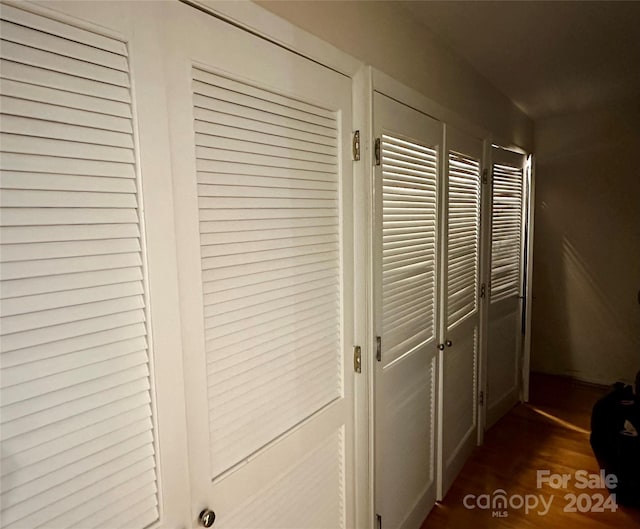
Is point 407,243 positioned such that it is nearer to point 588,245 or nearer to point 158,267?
point 158,267

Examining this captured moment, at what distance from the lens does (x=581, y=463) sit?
2.29 meters

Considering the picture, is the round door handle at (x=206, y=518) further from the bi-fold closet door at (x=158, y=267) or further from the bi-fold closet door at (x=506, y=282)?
the bi-fold closet door at (x=506, y=282)

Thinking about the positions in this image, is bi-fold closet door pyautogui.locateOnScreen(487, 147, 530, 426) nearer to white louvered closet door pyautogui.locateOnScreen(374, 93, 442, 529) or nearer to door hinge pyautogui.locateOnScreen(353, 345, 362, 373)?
white louvered closet door pyautogui.locateOnScreen(374, 93, 442, 529)

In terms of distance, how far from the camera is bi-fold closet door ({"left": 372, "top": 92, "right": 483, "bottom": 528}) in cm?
143

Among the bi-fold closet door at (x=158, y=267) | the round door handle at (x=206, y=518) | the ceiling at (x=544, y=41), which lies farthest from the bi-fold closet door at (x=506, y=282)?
the round door handle at (x=206, y=518)

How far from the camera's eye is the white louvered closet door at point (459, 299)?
6.24 ft

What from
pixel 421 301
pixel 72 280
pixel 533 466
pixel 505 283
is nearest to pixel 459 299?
pixel 421 301

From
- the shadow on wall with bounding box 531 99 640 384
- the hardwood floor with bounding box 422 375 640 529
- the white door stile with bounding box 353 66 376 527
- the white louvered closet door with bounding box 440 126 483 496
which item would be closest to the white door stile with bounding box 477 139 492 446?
the white louvered closet door with bounding box 440 126 483 496

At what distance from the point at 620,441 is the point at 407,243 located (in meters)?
1.53

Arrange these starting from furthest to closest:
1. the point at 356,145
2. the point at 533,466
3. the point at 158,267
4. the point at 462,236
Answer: the point at 533,466 → the point at 462,236 → the point at 356,145 → the point at 158,267

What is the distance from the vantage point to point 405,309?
62.6 inches

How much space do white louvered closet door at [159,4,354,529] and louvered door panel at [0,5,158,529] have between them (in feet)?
0.36

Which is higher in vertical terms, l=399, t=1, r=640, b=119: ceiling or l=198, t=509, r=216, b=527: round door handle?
l=399, t=1, r=640, b=119: ceiling

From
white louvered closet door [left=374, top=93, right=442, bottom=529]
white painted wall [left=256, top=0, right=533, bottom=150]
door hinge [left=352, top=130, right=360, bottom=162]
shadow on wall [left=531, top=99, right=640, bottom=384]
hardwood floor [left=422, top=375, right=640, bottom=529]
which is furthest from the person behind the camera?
shadow on wall [left=531, top=99, right=640, bottom=384]
